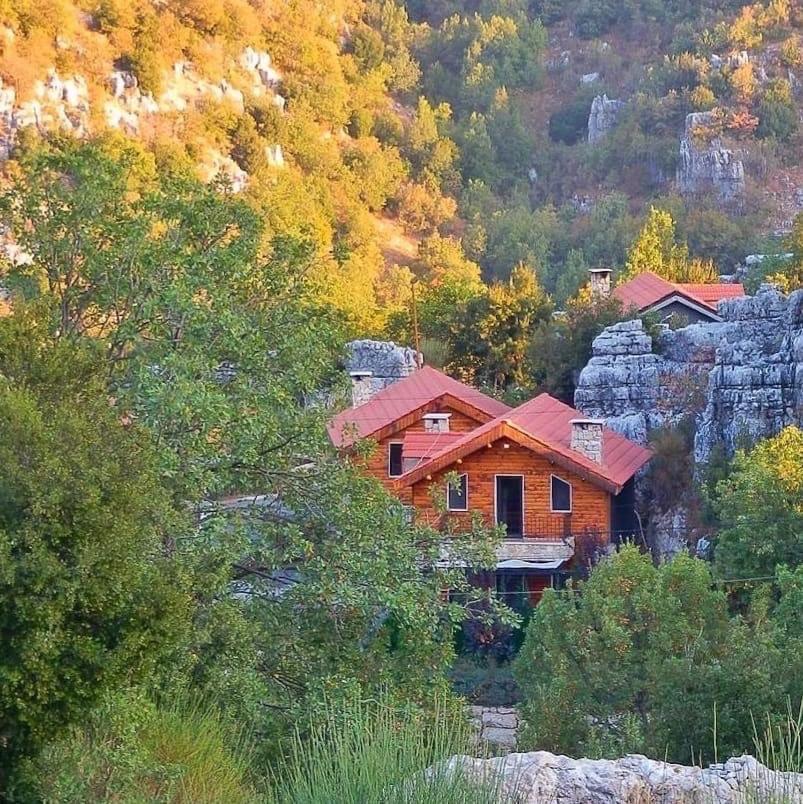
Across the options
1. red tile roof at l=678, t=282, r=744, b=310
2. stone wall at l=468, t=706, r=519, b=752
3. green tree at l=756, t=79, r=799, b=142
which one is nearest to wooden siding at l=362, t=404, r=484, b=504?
stone wall at l=468, t=706, r=519, b=752

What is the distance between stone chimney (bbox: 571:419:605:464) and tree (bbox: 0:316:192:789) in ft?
62.2

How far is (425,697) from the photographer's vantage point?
9.91m

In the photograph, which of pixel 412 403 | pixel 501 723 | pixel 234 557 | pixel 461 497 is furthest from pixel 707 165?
pixel 234 557

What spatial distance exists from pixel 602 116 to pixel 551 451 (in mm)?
59945

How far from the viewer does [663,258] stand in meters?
53.7

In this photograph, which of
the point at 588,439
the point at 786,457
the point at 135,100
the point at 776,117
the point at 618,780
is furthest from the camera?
the point at 776,117

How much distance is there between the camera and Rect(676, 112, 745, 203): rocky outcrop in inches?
2692

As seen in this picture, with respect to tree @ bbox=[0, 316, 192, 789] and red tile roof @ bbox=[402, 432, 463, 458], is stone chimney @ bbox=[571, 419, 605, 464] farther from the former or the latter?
tree @ bbox=[0, 316, 192, 789]

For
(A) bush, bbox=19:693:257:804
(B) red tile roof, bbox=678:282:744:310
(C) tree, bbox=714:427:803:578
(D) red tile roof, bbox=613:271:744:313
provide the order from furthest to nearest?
1. (B) red tile roof, bbox=678:282:744:310
2. (D) red tile roof, bbox=613:271:744:313
3. (C) tree, bbox=714:427:803:578
4. (A) bush, bbox=19:693:257:804

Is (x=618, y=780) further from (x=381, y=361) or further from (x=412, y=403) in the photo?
(x=381, y=361)

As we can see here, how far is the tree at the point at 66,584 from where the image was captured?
518cm

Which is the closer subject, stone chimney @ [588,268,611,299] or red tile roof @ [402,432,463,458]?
red tile roof @ [402,432,463,458]

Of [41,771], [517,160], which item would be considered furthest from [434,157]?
[41,771]

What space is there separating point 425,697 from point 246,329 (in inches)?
125
